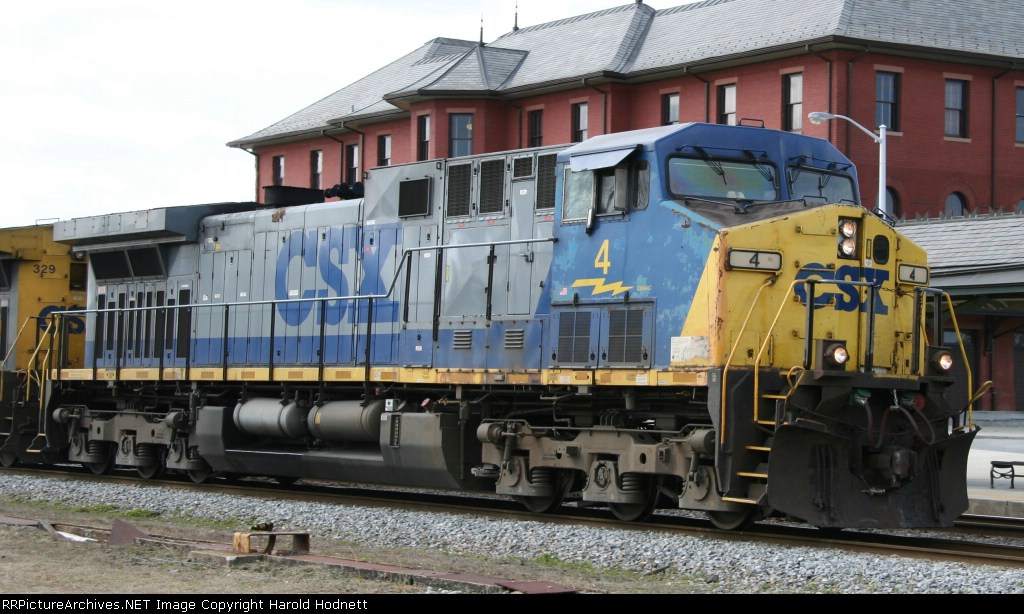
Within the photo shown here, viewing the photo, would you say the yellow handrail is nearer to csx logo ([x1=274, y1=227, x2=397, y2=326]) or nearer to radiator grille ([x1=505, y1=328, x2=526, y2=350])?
csx logo ([x1=274, y1=227, x2=397, y2=326])

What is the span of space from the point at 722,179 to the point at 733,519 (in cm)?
323

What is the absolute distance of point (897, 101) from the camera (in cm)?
4512

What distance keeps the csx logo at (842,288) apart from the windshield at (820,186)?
1004 millimetres

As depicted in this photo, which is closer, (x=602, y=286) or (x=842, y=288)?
(x=842, y=288)

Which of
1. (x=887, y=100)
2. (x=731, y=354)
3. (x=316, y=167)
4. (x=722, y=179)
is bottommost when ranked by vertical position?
(x=731, y=354)

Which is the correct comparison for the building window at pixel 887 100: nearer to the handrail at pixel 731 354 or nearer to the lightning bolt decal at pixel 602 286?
the lightning bolt decal at pixel 602 286

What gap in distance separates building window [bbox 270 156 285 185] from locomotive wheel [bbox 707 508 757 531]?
5046 centimetres

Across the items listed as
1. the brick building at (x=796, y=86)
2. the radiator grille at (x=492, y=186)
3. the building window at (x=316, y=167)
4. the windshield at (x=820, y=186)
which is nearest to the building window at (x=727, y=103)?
the brick building at (x=796, y=86)

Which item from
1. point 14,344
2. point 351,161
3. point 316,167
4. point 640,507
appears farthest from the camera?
point 316,167

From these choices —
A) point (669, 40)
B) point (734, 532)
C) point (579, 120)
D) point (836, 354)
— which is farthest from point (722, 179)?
point (579, 120)

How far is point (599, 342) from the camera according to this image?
13.4 meters

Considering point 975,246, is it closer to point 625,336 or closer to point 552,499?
point 552,499

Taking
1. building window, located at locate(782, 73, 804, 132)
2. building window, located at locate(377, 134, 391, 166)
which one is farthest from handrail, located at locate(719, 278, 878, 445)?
building window, located at locate(377, 134, 391, 166)

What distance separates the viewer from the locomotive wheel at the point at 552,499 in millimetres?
14367
